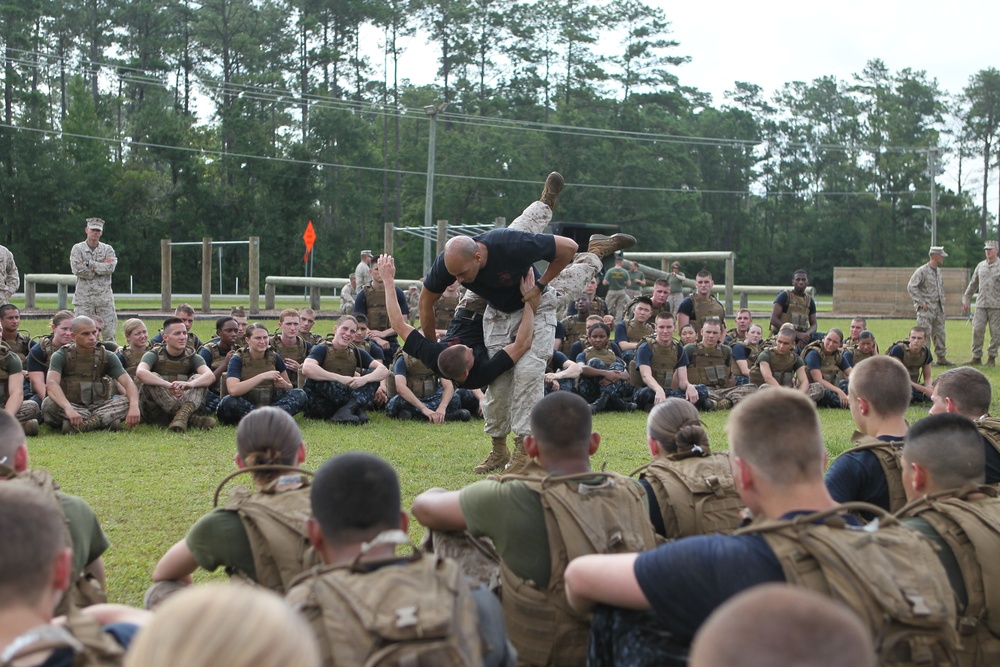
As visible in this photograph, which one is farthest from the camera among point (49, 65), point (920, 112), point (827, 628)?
point (920, 112)

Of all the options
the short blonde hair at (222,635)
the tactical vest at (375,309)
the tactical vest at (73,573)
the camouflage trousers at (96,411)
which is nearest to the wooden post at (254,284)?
the tactical vest at (375,309)

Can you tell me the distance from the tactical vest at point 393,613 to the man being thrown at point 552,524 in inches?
42.8

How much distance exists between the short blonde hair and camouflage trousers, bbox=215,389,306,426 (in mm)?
9569

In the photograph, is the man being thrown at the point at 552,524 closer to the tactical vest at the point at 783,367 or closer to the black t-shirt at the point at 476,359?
the black t-shirt at the point at 476,359

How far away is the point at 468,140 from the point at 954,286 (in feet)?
88.7

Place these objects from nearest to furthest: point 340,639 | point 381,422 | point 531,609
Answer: point 340,639 < point 531,609 < point 381,422

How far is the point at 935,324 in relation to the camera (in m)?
18.3

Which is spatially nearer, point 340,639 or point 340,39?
point 340,639

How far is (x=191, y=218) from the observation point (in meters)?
48.5

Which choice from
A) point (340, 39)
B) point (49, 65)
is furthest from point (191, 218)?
point (340, 39)

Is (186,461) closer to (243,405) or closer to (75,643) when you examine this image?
(243,405)

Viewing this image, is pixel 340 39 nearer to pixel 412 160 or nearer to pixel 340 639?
pixel 412 160

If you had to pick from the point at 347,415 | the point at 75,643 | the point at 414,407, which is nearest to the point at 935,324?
the point at 414,407

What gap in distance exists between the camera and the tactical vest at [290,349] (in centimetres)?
1227
